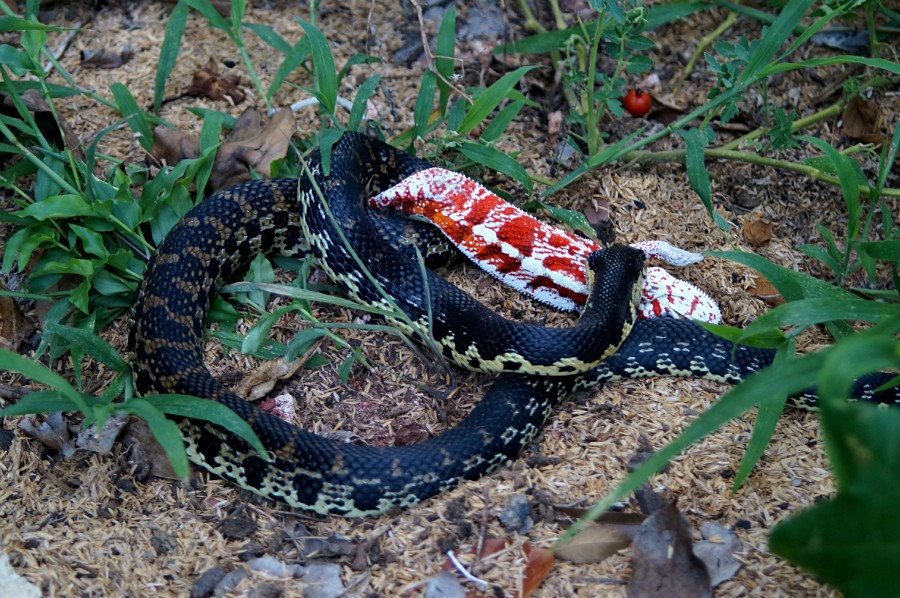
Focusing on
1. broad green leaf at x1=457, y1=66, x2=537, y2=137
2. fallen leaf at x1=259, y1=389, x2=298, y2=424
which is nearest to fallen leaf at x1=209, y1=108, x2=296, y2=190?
broad green leaf at x1=457, y1=66, x2=537, y2=137

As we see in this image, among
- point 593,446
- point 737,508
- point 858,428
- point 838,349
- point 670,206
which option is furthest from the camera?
point 670,206

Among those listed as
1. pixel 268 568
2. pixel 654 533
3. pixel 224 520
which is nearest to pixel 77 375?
pixel 224 520

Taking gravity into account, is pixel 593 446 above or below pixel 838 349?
below

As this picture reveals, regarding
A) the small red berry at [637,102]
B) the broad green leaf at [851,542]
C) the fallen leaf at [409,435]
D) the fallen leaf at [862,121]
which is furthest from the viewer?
the small red berry at [637,102]

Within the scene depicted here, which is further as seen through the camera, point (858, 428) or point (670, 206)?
point (670, 206)

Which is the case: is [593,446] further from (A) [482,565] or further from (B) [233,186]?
(B) [233,186]

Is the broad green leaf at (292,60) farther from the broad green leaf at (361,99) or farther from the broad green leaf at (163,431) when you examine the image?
the broad green leaf at (163,431)

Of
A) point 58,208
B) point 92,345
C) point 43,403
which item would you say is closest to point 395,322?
point 92,345

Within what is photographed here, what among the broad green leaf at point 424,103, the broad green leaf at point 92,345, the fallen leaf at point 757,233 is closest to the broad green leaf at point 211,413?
the broad green leaf at point 92,345
